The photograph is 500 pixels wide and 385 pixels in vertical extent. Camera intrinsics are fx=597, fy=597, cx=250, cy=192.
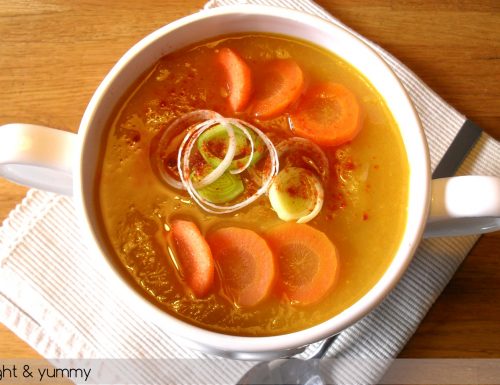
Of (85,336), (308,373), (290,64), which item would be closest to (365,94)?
(290,64)

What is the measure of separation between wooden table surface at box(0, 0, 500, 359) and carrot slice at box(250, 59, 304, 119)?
14.9 inches

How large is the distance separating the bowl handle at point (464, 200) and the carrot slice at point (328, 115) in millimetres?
146

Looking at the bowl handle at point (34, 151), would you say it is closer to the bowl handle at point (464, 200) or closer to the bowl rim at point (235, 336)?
the bowl rim at point (235, 336)

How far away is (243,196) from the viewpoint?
85 cm

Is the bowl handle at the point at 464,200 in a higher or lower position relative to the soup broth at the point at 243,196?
higher

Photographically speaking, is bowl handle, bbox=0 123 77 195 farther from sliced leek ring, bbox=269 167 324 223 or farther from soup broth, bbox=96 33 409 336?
Answer: sliced leek ring, bbox=269 167 324 223

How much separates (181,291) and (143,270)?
0.20ft

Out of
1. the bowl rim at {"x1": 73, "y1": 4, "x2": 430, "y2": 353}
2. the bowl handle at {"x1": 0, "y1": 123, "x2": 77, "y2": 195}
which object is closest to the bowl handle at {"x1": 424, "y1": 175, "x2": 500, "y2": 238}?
the bowl rim at {"x1": 73, "y1": 4, "x2": 430, "y2": 353}

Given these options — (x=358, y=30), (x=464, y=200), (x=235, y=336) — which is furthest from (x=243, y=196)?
(x=358, y=30)

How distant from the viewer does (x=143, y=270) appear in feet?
2.69

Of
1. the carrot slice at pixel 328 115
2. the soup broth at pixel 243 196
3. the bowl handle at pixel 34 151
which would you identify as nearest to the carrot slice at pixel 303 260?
the soup broth at pixel 243 196

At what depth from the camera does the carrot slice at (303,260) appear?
822mm

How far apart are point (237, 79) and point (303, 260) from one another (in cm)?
28

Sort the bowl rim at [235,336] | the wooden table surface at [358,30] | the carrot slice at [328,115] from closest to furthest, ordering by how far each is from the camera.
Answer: the bowl rim at [235,336], the carrot slice at [328,115], the wooden table surface at [358,30]
